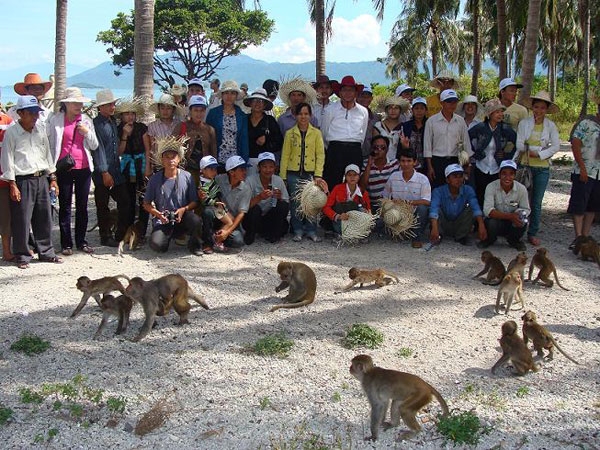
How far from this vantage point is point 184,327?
6453 mm

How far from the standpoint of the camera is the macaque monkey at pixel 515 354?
213 inches

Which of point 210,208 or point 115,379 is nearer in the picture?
point 115,379

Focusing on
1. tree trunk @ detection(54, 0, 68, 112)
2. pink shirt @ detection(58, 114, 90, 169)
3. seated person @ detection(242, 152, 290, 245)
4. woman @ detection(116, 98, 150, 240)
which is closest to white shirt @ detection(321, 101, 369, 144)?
seated person @ detection(242, 152, 290, 245)

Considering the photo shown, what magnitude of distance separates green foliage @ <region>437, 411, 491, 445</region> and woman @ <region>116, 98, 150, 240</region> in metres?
6.10

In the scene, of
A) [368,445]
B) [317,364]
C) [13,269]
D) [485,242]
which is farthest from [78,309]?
[485,242]

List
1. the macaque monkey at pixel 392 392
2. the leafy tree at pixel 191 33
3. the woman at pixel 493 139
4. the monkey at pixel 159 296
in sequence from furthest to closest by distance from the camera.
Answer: the leafy tree at pixel 191 33, the woman at pixel 493 139, the monkey at pixel 159 296, the macaque monkey at pixel 392 392

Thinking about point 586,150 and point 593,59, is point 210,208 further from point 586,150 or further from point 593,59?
point 593,59

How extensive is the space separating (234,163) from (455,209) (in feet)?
11.2

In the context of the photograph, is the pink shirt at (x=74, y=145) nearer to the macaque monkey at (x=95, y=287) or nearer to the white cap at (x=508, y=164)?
the macaque monkey at (x=95, y=287)

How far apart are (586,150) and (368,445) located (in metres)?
6.85

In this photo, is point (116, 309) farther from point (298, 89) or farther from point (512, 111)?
point (512, 111)

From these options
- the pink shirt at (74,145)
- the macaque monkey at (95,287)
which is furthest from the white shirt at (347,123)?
the macaque monkey at (95,287)

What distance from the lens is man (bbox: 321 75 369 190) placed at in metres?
9.82

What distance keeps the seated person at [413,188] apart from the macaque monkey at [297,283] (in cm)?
307
